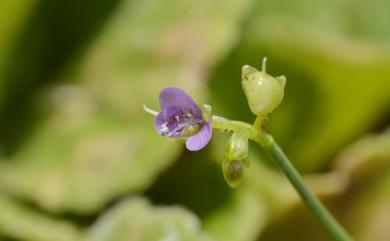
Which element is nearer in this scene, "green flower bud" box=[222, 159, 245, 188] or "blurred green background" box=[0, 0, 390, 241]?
"green flower bud" box=[222, 159, 245, 188]

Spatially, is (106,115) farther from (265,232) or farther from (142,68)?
(265,232)

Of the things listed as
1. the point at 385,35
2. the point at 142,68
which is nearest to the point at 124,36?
→ the point at 142,68

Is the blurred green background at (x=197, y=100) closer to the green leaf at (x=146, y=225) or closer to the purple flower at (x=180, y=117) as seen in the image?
the green leaf at (x=146, y=225)

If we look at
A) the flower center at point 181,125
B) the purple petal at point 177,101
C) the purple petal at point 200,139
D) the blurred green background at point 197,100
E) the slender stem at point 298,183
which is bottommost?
the slender stem at point 298,183

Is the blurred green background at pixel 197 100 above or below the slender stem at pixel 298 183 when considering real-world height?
above

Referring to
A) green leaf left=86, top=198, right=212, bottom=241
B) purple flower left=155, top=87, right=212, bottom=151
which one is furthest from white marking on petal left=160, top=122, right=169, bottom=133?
green leaf left=86, top=198, right=212, bottom=241

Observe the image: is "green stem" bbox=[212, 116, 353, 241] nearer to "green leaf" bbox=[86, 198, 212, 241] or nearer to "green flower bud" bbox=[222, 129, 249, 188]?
"green flower bud" bbox=[222, 129, 249, 188]

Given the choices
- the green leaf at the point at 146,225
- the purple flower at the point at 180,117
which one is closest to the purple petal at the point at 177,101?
the purple flower at the point at 180,117
